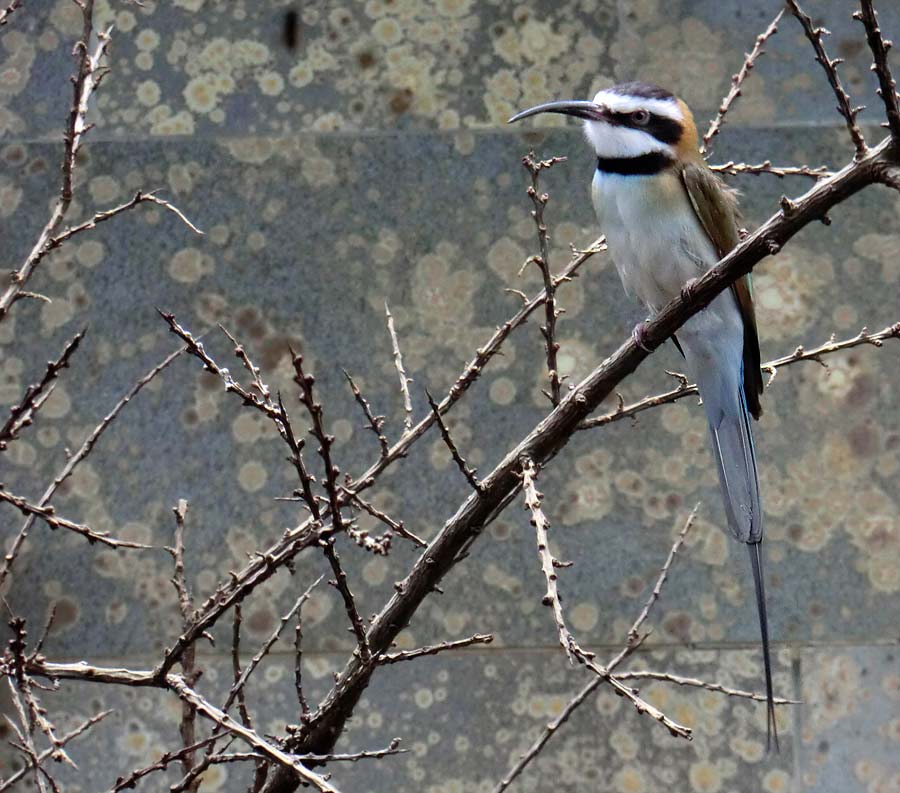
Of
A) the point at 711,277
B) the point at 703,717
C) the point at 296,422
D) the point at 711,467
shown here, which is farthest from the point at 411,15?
the point at 711,277

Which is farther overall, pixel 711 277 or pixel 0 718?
pixel 0 718

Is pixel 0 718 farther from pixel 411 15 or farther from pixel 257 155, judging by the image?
pixel 411 15

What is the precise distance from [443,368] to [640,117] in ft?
3.17

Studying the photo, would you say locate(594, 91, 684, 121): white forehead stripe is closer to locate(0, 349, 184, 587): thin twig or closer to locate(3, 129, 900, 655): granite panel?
locate(0, 349, 184, 587): thin twig

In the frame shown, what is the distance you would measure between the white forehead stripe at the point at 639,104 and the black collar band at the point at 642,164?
6 centimetres

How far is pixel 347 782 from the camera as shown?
2.70m

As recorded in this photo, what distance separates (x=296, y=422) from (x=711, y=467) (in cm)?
85

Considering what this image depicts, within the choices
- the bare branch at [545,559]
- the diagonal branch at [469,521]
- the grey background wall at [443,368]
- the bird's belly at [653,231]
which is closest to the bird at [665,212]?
the bird's belly at [653,231]

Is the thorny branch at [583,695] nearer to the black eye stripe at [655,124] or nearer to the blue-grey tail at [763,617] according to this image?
the blue-grey tail at [763,617]

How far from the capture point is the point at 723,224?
77.2 inches

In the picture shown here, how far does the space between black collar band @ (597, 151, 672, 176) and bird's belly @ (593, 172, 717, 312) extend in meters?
0.01

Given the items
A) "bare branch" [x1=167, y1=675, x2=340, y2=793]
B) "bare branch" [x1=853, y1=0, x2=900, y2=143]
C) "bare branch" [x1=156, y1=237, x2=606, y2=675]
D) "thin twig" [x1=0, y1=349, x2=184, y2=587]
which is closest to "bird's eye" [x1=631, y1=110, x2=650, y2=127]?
"bare branch" [x1=156, y1=237, x2=606, y2=675]

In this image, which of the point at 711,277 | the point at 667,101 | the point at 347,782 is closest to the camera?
the point at 711,277

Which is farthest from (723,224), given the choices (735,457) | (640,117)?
(735,457)
